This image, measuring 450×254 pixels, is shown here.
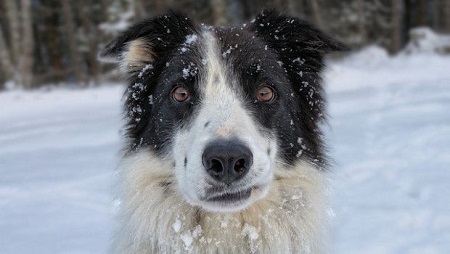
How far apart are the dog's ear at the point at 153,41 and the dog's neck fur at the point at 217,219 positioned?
69cm

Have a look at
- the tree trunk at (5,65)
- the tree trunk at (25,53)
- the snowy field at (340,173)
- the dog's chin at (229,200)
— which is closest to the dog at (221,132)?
the dog's chin at (229,200)

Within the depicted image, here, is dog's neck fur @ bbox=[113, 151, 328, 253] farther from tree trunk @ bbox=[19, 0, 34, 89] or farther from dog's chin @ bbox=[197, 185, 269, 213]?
tree trunk @ bbox=[19, 0, 34, 89]

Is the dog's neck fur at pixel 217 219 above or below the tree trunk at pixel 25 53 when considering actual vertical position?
above

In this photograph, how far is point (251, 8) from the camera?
3127 cm

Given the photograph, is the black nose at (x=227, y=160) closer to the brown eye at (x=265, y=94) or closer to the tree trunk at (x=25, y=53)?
the brown eye at (x=265, y=94)

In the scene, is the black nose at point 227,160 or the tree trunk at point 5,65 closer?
the black nose at point 227,160

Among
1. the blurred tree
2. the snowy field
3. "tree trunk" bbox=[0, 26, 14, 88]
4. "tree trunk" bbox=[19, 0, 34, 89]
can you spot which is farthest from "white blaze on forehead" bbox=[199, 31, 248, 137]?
"tree trunk" bbox=[0, 26, 14, 88]

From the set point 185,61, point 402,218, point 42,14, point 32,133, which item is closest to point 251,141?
point 185,61

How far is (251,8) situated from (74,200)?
2649cm

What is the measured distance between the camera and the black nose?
9.09ft

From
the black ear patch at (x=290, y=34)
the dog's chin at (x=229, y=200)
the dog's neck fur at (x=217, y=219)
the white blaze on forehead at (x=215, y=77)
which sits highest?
the black ear patch at (x=290, y=34)

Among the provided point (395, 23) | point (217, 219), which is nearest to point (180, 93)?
point (217, 219)

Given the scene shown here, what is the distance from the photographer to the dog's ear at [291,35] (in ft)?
12.4

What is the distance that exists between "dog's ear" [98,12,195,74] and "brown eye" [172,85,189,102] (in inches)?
16.5
